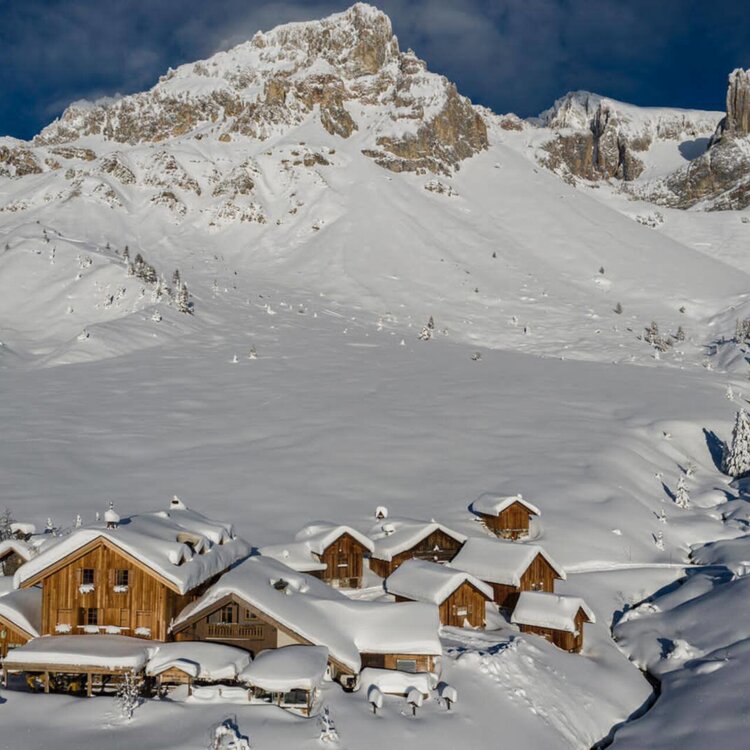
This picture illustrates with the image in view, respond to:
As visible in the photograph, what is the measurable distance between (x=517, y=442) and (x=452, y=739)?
118 ft

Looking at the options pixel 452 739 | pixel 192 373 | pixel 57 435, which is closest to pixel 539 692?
pixel 452 739

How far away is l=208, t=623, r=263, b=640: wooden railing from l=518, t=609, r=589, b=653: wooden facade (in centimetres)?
1324

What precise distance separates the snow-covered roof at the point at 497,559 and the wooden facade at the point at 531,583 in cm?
27

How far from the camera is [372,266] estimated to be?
137000 mm

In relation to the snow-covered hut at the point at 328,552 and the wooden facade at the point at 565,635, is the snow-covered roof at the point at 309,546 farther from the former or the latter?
the wooden facade at the point at 565,635

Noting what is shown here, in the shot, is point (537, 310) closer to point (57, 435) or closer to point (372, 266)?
point (372, 266)

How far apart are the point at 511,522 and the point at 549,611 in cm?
1011

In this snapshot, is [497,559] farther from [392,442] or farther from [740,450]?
[740,450]

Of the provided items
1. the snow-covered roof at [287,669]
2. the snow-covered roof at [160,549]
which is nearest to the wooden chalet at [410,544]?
the snow-covered roof at [160,549]

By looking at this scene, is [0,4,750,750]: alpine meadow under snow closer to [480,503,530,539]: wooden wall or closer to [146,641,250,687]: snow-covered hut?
[146,641,250,687]: snow-covered hut

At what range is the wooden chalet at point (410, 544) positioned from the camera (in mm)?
34906

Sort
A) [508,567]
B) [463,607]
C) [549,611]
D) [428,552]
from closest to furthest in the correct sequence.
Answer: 1. [549,611]
2. [463,607]
3. [508,567]
4. [428,552]

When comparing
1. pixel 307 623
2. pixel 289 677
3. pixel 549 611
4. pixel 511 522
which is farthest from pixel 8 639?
pixel 511 522

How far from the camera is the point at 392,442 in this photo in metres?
54.0
